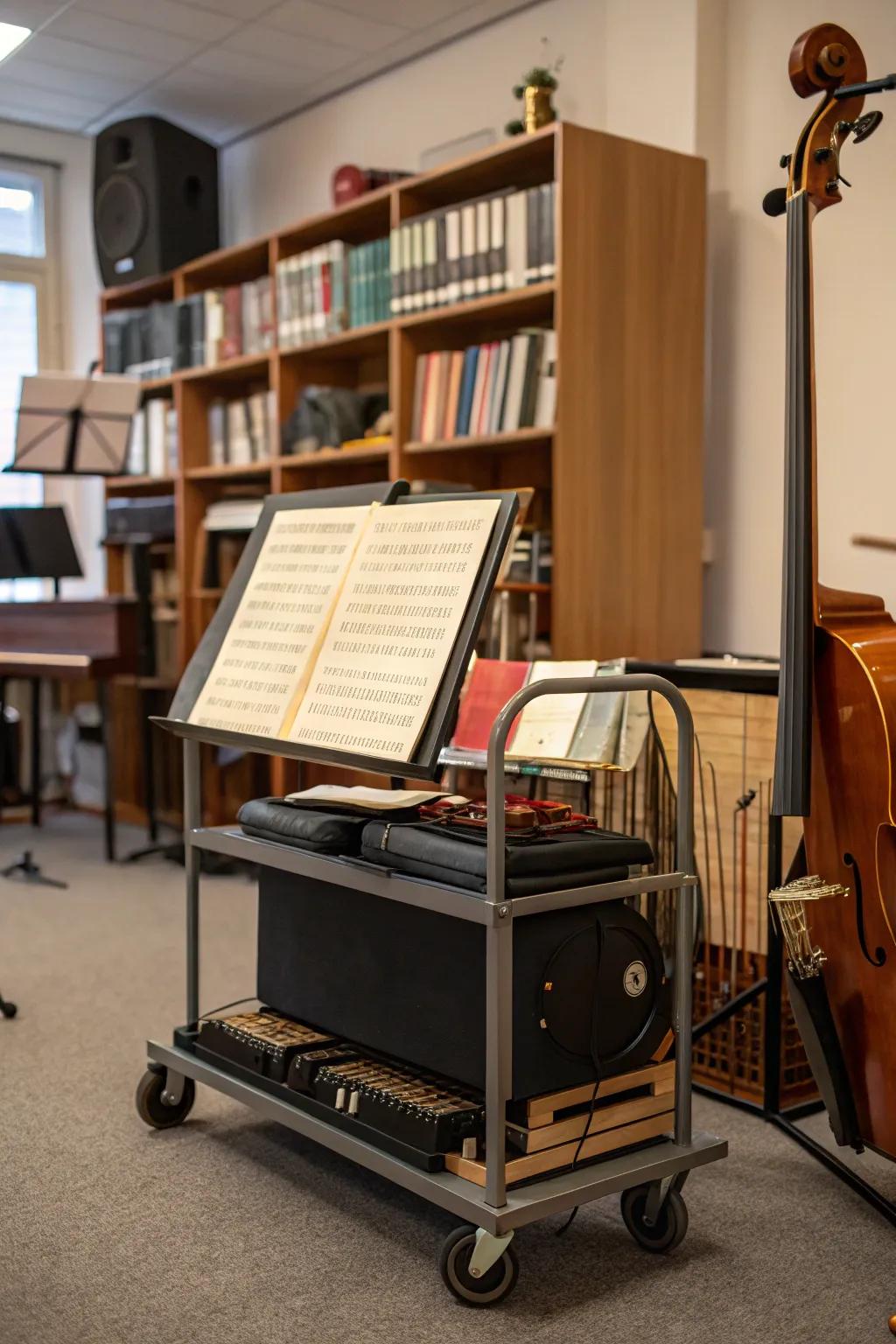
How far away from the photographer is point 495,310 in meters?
3.60

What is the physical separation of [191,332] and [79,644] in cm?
126

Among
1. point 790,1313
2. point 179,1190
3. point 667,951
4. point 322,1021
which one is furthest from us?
point 667,951

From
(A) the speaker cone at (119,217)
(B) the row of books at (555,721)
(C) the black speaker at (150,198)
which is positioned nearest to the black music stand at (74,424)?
(C) the black speaker at (150,198)

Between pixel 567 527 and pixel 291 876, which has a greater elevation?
pixel 567 527

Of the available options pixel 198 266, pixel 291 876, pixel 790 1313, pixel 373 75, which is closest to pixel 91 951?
pixel 291 876

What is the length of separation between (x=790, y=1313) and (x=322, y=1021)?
2.96ft

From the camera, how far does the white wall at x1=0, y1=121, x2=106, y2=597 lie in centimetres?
584

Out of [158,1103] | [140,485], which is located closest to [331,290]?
[140,485]

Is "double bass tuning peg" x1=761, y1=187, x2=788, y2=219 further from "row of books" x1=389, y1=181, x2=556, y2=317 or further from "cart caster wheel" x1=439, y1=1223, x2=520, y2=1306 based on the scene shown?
"cart caster wheel" x1=439, y1=1223, x2=520, y2=1306

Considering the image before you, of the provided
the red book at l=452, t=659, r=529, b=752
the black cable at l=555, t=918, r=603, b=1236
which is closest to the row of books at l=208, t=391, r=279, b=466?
the red book at l=452, t=659, r=529, b=752

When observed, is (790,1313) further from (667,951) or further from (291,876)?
(291,876)

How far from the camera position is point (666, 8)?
138 inches

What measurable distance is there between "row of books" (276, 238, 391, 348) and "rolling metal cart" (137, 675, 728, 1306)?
2.14m

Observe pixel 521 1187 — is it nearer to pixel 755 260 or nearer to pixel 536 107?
pixel 755 260
